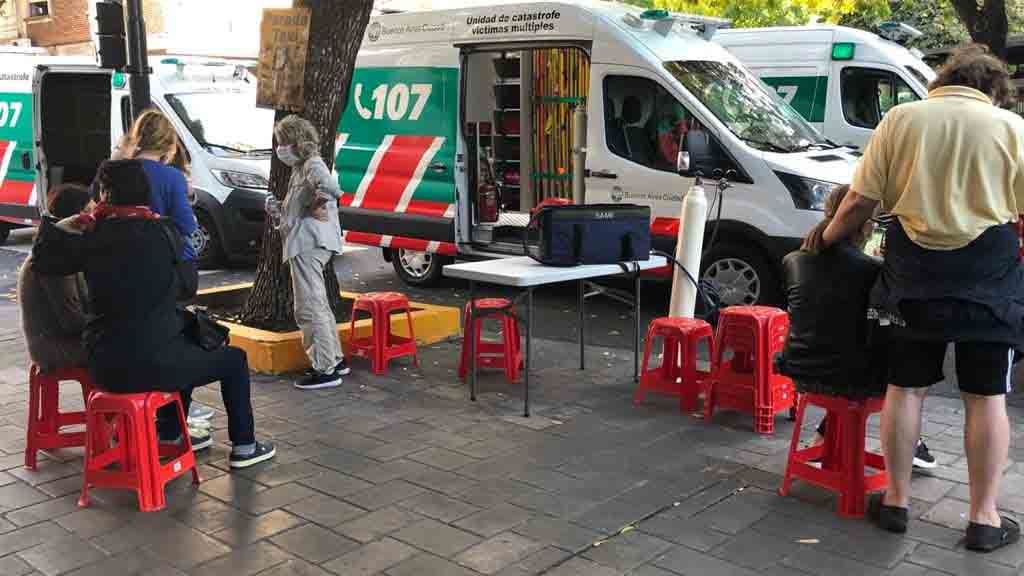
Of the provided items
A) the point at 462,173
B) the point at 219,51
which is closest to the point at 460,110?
the point at 462,173

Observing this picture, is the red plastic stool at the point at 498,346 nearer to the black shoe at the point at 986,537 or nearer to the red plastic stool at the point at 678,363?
the red plastic stool at the point at 678,363

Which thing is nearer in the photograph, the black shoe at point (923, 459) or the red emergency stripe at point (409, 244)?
the black shoe at point (923, 459)

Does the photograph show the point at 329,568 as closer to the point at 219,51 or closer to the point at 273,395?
the point at 273,395

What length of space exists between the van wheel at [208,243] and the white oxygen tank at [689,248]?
634 cm

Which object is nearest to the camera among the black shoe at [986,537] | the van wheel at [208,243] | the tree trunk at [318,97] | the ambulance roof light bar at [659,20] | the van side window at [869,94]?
the black shoe at [986,537]

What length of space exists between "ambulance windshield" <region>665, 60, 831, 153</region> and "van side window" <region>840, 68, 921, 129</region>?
2923mm

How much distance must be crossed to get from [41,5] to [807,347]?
82.1ft

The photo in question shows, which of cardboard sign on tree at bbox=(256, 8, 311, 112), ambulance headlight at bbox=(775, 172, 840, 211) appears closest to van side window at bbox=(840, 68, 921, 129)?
ambulance headlight at bbox=(775, 172, 840, 211)

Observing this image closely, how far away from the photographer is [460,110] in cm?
901

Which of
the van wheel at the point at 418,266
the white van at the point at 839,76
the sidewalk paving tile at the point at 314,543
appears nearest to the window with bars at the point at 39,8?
the van wheel at the point at 418,266

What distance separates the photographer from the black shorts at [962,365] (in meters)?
3.70

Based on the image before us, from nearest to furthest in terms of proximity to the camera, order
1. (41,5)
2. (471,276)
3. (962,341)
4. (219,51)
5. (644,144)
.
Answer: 1. (962,341)
2. (471,276)
3. (644,144)
4. (219,51)
5. (41,5)

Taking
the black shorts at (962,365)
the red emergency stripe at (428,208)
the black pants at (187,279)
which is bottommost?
the black shorts at (962,365)

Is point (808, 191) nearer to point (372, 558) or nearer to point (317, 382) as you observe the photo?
point (317, 382)
